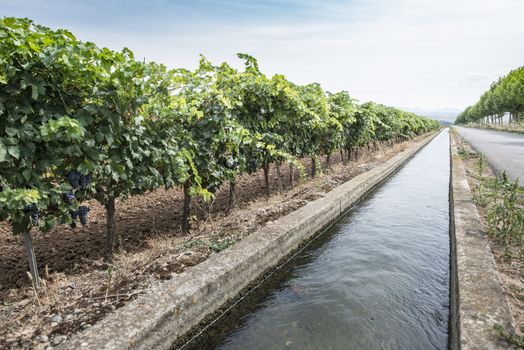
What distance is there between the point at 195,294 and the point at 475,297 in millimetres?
2742

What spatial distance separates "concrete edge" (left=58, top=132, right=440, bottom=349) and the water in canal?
9.4 inches

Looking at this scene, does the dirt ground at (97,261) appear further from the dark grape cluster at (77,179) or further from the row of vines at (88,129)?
the dark grape cluster at (77,179)

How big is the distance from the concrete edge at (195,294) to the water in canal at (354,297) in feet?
0.79

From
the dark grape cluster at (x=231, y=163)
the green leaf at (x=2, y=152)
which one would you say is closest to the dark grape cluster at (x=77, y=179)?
the green leaf at (x=2, y=152)

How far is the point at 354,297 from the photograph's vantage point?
439 cm

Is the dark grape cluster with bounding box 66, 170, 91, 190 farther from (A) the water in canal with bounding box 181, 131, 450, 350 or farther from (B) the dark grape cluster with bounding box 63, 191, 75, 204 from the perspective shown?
(A) the water in canal with bounding box 181, 131, 450, 350

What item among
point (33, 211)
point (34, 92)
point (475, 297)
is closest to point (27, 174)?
point (33, 211)

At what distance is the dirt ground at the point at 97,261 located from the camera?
3131 millimetres

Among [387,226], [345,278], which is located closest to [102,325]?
[345,278]

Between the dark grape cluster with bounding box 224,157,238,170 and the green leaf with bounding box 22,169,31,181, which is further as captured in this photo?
the dark grape cluster with bounding box 224,157,238,170

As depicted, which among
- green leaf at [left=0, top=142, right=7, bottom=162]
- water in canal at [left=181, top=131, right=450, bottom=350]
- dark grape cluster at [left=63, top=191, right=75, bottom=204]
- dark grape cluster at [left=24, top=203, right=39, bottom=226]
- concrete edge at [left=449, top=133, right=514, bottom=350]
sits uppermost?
green leaf at [left=0, top=142, right=7, bottom=162]

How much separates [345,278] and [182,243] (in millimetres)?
2405

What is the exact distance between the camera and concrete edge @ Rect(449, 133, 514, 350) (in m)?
2.80

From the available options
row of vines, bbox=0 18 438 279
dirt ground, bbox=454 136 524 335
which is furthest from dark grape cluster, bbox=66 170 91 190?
dirt ground, bbox=454 136 524 335
